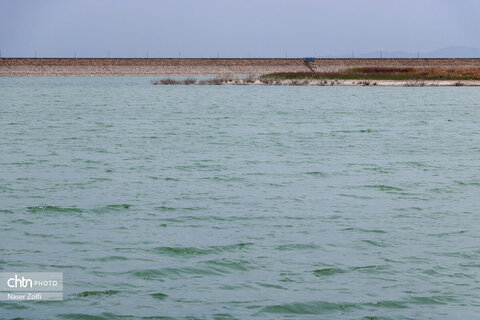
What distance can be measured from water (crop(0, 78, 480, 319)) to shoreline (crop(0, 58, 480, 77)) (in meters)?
93.6

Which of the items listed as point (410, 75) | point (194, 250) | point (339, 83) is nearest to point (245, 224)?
point (194, 250)

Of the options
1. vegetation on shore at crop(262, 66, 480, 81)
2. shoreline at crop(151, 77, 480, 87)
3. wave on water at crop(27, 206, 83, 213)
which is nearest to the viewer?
wave on water at crop(27, 206, 83, 213)

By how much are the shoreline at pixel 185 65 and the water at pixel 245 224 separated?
93558 mm

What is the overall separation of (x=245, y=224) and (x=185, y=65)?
11464cm

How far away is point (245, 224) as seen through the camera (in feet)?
50.0

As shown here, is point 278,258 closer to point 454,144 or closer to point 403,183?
point 403,183

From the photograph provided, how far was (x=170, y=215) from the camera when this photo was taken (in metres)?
16.0

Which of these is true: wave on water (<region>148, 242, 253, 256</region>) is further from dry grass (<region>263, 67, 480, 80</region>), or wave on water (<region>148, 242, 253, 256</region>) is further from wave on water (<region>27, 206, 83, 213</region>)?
dry grass (<region>263, 67, 480, 80</region>)

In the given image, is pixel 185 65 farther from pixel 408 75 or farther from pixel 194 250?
pixel 194 250

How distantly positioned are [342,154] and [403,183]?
684 cm

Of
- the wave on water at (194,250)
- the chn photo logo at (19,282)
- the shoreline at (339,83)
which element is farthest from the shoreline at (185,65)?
the chn photo logo at (19,282)

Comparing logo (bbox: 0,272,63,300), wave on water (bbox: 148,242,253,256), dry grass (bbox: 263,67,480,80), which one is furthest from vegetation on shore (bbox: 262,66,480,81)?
logo (bbox: 0,272,63,300)

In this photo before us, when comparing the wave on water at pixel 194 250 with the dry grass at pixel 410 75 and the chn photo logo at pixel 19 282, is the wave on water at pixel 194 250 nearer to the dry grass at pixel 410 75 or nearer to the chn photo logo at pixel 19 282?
the chn photo logo at pixel 19 282

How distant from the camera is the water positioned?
10781 mm
